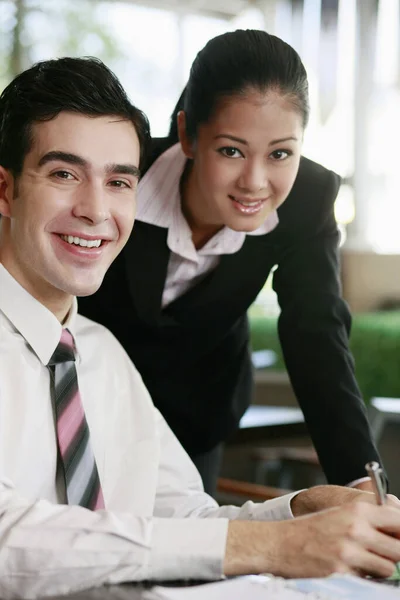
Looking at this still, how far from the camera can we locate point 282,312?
185 cm

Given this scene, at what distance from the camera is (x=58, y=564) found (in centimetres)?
98

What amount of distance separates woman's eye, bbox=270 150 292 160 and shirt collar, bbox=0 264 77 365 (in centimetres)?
46

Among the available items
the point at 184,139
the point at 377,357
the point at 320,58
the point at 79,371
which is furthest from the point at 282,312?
the point at 320,58

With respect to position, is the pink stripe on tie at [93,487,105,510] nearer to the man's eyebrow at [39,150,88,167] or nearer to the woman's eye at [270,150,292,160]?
the man's eyebrow at [39,150,88,167]

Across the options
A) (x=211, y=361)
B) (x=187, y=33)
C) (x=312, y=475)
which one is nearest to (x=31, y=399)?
(x=211, y=361)

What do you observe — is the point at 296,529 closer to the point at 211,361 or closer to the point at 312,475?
the point at 211,361

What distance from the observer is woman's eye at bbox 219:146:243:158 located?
56.9 inches

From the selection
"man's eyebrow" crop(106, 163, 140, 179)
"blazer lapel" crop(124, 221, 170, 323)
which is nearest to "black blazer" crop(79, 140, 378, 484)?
"blazer lapel" crop(124, 221, 170, 323)

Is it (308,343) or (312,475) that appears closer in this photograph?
(308,343)

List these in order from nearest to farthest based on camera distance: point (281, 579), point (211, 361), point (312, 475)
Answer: point (281, 579) → point (211, 361) → point (312, 475)

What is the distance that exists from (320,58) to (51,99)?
532 centimetres

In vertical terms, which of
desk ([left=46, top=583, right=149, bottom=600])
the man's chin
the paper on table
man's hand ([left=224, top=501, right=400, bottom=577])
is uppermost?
the man's chin

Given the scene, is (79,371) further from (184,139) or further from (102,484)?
(184,139)

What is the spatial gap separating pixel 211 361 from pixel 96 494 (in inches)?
31.5
